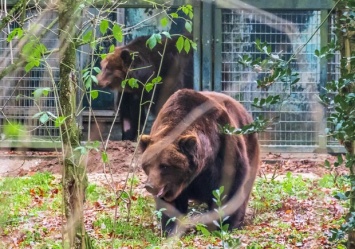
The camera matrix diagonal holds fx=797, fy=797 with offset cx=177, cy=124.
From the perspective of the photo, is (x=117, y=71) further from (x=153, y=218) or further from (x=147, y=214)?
(x=147, y=214)

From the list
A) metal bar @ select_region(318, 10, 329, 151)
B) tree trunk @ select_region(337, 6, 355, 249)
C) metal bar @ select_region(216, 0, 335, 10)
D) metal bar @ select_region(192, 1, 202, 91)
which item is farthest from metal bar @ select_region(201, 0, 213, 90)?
tree trunk @ select_region(337, 6, 355, 249)

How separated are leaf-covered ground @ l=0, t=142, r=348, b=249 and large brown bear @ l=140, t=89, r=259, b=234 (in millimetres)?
265

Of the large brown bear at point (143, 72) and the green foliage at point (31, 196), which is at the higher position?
the large brown bear at point (143, 72)

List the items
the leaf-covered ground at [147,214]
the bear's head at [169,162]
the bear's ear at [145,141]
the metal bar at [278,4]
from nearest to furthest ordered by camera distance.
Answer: the leaf-covered ground at [147,214], the bear's head at [169,162], the bear's ear at [145,141], the metal bar at [278,4]

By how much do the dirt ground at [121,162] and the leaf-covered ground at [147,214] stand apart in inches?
1.4

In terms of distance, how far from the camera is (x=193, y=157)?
7.16 m

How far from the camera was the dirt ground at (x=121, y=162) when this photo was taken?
995 centimetres

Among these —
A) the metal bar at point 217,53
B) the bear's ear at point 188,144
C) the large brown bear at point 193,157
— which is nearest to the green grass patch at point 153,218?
the large brown bear at point 193,157

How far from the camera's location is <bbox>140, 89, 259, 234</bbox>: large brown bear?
7070 mm

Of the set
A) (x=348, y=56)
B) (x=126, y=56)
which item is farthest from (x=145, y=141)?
(x=126, y=56)

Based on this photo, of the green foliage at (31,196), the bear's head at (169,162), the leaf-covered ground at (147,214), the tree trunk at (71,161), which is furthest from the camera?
the green foliage at (31,196)

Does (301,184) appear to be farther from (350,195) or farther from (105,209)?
(350,195)

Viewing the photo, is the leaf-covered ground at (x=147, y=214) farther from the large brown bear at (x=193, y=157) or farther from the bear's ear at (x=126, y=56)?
the bear's ear at (x=126, y=56)

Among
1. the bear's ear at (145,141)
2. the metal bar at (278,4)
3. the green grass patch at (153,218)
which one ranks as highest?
the metal bar at (278,4)
